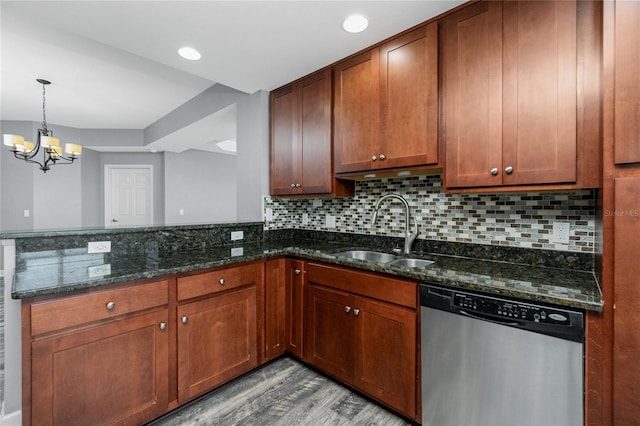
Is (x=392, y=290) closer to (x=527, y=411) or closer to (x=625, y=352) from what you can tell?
(x=527, y=411)

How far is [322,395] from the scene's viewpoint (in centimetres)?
184

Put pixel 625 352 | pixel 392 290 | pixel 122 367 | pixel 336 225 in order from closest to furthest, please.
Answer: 1. pixel 625 352
2. pixel 122 367
3. pixel 392 290
4. pixel 336 225

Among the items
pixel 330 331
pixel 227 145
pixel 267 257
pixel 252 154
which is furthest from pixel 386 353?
pixel 227 145

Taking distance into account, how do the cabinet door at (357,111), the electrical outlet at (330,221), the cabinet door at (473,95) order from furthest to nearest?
1. the electrical outlet at (330,221)
2. the cabinet door at (357,111)
3. the cabinet door at (473,95)

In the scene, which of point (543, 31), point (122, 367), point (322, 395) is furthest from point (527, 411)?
point (122, 367)

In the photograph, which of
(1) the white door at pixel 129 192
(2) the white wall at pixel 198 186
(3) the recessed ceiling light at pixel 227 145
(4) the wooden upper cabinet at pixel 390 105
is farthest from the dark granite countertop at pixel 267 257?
(1) the white door at pixel 129 192

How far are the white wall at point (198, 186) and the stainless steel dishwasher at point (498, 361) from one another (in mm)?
4733

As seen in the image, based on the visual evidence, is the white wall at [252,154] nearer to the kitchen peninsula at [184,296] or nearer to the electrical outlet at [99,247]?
the kitchen peninsula at [184,296]

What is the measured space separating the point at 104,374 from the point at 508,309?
1.86m

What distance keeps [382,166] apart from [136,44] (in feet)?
5.94

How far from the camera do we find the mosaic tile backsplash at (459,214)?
1503mm

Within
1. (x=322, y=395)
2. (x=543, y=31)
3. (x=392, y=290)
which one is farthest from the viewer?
(x=322, y=395)

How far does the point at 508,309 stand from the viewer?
3.91 ft

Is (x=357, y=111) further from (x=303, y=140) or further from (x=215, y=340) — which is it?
(x=215, y=340)
